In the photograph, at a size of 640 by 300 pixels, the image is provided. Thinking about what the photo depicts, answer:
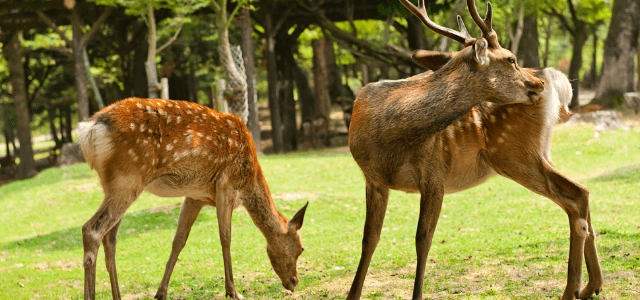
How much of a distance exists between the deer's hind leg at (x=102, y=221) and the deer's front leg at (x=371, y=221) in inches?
69.7

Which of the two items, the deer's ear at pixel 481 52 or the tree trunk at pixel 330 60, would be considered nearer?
the deer's ear at pixel 481 52

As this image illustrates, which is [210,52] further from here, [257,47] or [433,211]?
[433,211]

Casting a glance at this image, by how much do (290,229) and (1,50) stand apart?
65.1ft

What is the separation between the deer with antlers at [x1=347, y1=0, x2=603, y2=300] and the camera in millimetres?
3418

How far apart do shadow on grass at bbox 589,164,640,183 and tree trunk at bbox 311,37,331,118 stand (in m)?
12.8

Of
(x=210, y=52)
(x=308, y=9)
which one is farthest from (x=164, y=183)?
(x=210, y=52)

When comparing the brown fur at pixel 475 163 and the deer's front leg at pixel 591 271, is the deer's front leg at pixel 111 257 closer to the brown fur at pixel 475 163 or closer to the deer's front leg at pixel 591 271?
the brown fur at pixel 475 163

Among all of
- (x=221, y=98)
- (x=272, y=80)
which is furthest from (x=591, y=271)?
(x=272, y=80)

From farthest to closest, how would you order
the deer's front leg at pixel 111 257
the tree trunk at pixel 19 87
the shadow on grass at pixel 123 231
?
the tree trunk at pixel 19 87 → the shadow on grass at pixel 123 231 → the deer's front leg at pixel 111 257

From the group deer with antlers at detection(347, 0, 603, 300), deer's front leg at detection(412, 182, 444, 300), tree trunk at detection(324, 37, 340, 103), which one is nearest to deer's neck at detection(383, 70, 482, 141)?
deer with antlers at detection(347, 0, 603, 300)

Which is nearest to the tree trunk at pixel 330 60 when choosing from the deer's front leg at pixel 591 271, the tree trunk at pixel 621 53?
the tree trunk at pixel 621 53

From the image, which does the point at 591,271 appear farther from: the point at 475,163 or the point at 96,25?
the point at 96,25

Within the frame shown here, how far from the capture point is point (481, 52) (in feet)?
10.9

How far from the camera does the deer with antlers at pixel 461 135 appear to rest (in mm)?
3418
